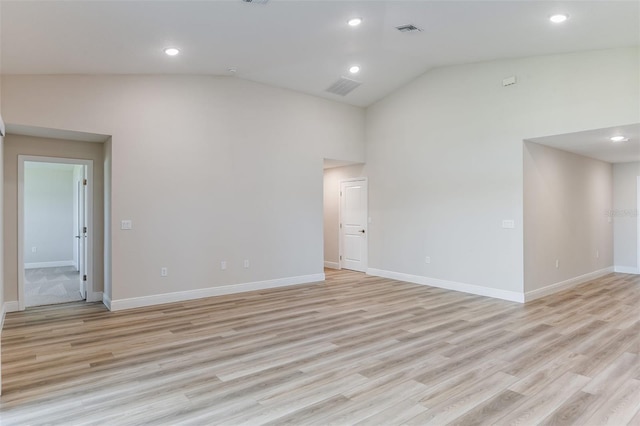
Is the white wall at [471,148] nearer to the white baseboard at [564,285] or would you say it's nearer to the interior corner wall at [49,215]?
the white baseboard at [564,285]

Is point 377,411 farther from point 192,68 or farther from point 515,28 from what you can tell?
point 192,68

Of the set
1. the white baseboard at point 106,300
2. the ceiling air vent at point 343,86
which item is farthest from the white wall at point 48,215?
the ceiling air vent at point 343,86

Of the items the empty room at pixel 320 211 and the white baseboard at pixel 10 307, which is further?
the white baseboard at pixel 10 307

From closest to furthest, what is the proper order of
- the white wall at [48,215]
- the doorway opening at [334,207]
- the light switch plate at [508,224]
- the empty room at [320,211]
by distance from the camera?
the empty room at [320,211], the light switch plate at [508,224], the doorway opening at [334,207], the white wall at [48,215]

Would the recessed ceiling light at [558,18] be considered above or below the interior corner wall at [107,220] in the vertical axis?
above

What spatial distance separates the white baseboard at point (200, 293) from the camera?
5.19 metres

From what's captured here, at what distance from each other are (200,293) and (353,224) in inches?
152

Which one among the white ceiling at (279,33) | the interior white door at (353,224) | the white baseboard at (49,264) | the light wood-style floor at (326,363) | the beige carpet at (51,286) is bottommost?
the light wood-style floor at (326,363)

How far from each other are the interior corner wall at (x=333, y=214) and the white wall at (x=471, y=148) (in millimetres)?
1082

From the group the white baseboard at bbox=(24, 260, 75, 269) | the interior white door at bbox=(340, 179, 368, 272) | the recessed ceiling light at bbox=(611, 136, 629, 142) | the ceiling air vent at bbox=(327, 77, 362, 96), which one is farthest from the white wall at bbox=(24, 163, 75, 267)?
the recessed ceiling light at bbox=(611, 136, 629, 142)

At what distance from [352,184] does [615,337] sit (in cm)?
545

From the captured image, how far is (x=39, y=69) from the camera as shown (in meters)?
4.43

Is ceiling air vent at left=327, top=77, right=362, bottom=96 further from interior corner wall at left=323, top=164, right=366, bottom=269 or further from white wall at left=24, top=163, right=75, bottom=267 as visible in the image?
white wall at left=24, top=163, right=75, bottom=267

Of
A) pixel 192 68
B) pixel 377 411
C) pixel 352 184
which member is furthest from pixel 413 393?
pixel 352 184
